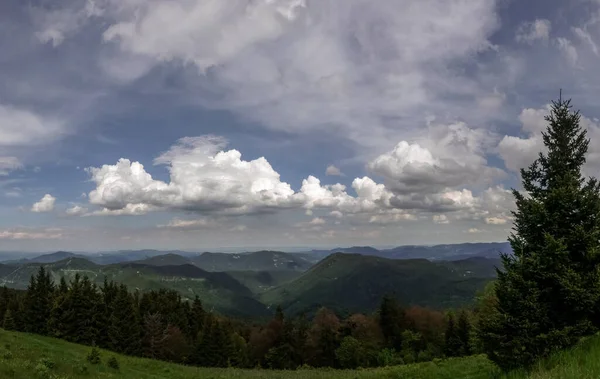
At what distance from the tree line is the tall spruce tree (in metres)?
58.1

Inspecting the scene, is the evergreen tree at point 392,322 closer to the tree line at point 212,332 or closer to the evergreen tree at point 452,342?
the tree line at point 212,332

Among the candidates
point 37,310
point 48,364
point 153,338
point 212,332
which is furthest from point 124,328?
point 48,364

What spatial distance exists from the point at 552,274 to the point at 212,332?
7717cm

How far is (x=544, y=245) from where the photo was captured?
18.5 metres

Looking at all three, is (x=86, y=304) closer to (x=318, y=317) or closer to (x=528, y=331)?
(x=318, y=317)

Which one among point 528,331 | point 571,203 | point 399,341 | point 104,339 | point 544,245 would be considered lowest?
point 399,341

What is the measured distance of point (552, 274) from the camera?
667 inches

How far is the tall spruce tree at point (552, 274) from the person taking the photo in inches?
642

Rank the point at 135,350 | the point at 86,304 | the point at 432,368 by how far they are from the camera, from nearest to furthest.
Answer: the point at 432,368 < the point at 86,304 < the point at 135,350

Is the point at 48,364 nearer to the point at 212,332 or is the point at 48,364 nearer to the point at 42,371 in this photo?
the point at 42,371

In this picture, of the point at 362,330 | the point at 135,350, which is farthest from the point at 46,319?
the point at 362,330

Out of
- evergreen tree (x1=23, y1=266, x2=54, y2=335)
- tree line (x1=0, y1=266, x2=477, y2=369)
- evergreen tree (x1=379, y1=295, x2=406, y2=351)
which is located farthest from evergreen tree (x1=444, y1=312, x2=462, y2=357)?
evergreen tree (x1=23, y1=266, x2=54, y2=335)

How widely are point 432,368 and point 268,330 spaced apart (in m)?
72.8

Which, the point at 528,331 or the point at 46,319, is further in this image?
the point at 46,319
